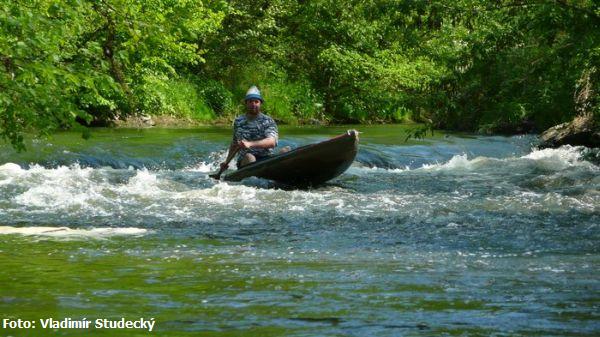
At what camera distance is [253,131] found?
485 inches

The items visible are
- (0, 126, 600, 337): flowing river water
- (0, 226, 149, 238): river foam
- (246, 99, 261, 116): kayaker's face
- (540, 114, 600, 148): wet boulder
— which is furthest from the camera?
(540, 114, 600, 148): wet boulder

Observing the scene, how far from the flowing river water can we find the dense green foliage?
1060 millimetres

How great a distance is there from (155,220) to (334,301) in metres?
4.14

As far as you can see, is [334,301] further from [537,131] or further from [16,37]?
[537,131]

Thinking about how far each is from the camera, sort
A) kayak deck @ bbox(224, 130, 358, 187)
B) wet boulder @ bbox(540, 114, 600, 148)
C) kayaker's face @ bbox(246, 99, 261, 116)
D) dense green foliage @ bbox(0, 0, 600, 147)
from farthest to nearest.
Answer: wet boulder @ bbox(540, 114, 600, 148)
kayaker's face @ bbox(246, 99, 261, 116)
kayak deck @ bbox(224, 130, 358, 187)
dense green foliage @ bbox(0, 0, 600, 147)

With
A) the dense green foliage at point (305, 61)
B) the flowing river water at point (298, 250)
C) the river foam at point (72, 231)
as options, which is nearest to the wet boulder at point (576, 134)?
the flowing river water at point (298, 250)

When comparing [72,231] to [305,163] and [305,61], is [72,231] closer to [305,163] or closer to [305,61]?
[305,163]

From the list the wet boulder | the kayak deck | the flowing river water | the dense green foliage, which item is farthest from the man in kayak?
the wet boulder

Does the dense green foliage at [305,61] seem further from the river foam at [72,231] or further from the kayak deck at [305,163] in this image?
the kayak deck at [305,163]

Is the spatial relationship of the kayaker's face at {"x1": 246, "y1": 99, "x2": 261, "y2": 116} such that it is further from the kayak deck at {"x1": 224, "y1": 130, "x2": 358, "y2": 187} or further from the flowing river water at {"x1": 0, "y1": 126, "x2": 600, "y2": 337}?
the flowing river water at {"x1": 0, "y1": 126, "x2": 600, "y2": 337}

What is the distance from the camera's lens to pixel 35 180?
11789mm

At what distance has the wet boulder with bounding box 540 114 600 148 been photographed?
1765cm

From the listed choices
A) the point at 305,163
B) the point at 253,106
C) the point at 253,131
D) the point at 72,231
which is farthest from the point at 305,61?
the point at 72,231

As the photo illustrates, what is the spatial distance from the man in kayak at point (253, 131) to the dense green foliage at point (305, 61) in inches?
64.0
